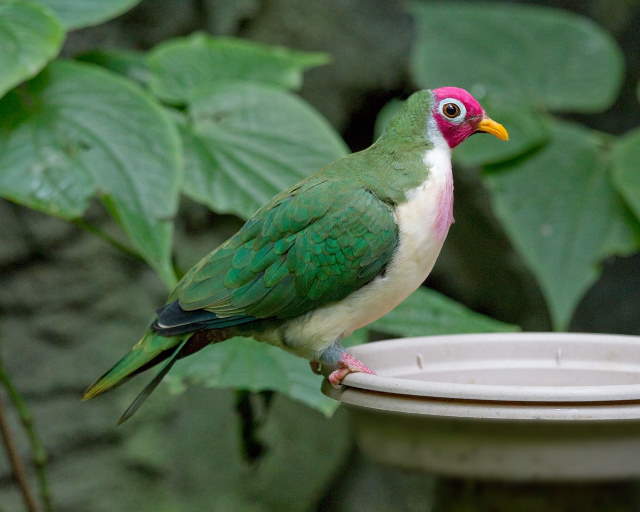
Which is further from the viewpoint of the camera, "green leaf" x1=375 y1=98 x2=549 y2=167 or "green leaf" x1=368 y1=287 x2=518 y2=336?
"green leaf" x1=375 y1=98 x2=549 y2=167

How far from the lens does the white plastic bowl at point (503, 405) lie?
2.75ft

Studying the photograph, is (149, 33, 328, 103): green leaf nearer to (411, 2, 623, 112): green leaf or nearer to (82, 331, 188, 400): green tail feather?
(411, 2, 623, 112): green leaf

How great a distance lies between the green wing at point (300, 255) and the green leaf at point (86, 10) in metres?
0.65

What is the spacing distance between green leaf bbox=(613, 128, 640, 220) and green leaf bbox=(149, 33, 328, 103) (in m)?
0.68

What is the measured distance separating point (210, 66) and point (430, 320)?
2.29ft

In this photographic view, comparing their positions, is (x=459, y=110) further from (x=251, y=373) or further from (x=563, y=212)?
(x=563, y=212)

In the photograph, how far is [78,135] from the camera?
1455mm

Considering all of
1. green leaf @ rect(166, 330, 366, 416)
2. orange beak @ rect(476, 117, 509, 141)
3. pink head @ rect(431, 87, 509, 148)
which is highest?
pink head @ rect(431, 87, 509, 148)

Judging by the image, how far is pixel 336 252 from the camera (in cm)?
110

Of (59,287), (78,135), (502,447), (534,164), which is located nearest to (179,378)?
(78,135)

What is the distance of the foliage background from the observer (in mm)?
2141

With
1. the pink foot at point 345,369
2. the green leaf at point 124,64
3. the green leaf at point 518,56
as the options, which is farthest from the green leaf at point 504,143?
the pink foot at point 345,369

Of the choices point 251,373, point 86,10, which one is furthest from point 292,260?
point 86,10

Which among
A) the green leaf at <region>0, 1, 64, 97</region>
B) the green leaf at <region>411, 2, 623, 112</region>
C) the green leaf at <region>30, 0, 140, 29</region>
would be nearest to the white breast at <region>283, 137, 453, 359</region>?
the green leaf at <region>0, 1, 64, 97</region>
